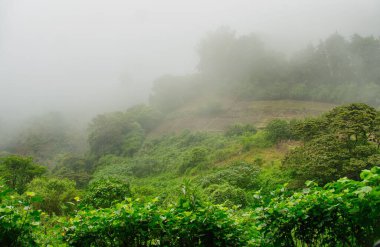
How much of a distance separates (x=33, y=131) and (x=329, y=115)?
49301mm

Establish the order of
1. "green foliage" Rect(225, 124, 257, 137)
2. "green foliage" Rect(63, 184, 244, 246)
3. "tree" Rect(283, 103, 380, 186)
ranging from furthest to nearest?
"green foliage" Rect(225, 124, 257, 137) → "tree" Rect(283, 103, 380, 186) → "green foliage" Rect(63, 184, 244, 246)

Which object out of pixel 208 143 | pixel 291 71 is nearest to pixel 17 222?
pixel 208 143

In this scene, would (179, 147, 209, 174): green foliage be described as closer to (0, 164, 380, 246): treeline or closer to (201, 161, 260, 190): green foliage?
(201, 161, 260, 190): green foliage

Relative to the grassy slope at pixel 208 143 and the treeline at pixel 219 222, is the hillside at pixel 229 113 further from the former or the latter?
the treeline at pixel 219 222

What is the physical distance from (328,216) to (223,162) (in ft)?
72.4

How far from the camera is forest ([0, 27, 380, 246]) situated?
9.10 ft

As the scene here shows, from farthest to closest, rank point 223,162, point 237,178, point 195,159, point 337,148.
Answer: point 195,159 < point 223,162 < point 237,178 < point 337,148

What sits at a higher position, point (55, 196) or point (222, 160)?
point (55, 196)

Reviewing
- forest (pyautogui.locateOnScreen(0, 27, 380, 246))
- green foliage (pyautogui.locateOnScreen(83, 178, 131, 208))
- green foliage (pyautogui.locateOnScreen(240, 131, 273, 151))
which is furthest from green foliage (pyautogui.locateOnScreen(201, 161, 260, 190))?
green foliage (pyautogui.locateOnScreen(240, 131, 273, 151))

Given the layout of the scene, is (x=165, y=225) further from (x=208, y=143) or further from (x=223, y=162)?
(x=208, y=143)

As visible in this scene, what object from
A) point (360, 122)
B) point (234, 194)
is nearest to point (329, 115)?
point (360, 122)

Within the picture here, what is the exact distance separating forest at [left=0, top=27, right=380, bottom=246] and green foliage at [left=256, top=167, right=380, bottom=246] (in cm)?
1

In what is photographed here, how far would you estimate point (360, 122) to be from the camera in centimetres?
1572

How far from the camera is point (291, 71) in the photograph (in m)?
42.4
